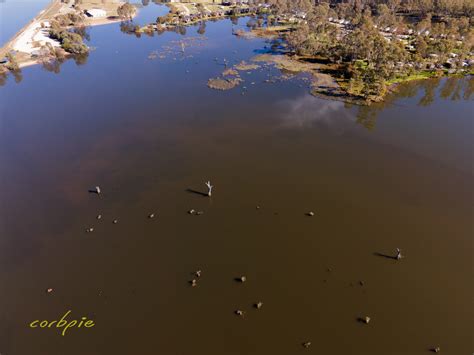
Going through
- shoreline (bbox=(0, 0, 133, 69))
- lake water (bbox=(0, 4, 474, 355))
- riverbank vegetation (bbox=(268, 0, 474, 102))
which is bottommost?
lake water (bbox=(0, 4, 474, 355))

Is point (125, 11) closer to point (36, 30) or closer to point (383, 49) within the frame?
point (36, 30)

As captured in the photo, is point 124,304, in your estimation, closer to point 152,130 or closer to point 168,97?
point 152,130

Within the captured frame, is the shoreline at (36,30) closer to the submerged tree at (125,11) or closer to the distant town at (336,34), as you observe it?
the distant town at (336,34)

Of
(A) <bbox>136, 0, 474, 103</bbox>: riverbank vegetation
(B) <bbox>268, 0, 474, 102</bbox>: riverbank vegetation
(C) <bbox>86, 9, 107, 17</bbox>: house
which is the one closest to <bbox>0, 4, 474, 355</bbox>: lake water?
(B) <bbox>268, 0, 474, 102</bbox>: riverbank vegetation

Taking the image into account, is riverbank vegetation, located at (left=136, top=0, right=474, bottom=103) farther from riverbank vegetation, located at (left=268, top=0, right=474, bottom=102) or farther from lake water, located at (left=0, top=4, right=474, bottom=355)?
lake water, located at (left=0, top=4, right=474, bottom=355)

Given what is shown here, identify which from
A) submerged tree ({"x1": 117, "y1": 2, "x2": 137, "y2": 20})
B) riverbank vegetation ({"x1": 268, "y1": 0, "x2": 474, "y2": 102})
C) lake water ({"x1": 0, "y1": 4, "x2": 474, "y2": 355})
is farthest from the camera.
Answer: submerged tree ({"x1": 117, "y1": 2, "x2": 137, "y2": 20})

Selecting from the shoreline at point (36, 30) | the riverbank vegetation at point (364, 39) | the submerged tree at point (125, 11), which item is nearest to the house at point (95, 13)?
the shoreline at point (36, 30)

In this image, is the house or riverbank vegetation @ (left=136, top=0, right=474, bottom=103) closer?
riverbank vegetation @ (left=136, top=0, right=474, bottom=103)

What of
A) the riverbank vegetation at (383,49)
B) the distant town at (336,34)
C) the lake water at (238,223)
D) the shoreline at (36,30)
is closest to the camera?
the lake water at (238,223)

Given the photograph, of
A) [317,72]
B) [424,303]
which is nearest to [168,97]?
[317,72]

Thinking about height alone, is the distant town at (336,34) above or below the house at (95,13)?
below
